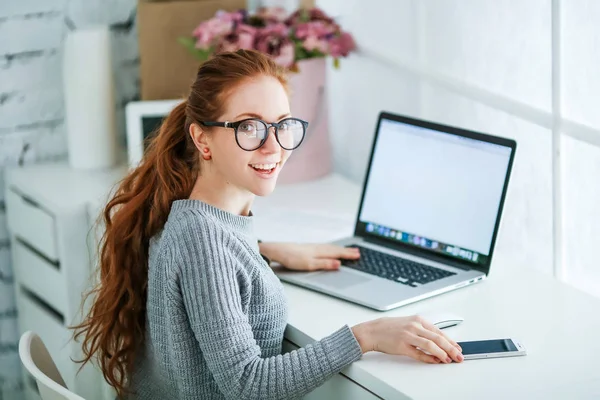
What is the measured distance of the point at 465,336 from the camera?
4.23ft

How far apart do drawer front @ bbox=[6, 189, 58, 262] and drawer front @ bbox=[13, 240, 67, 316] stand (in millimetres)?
30

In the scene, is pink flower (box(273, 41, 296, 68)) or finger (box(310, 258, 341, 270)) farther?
pink flower (box(273, 41, 296, 68))

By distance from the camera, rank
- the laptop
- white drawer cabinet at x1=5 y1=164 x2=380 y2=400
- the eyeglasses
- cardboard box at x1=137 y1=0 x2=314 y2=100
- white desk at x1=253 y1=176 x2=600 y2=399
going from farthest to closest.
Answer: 1. cardboard box at x1=137 y1=0 x2=314 y2=100
2. white drawer cabinet at x1=5 y1=164 x2=380 y2=400
3. the laptop
4. the eyeglasses
5. white desk at x1=253 y1=176 x2=600 y2=399

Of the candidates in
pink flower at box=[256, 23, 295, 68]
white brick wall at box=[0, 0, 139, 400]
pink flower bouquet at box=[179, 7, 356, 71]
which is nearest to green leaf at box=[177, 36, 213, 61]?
pink flower bouquet at box=[179, 7, 356, 71]

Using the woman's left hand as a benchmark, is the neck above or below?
above

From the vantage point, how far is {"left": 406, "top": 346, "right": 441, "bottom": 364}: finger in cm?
120

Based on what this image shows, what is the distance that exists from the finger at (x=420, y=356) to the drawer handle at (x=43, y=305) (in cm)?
113

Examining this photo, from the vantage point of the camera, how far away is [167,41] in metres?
2.24

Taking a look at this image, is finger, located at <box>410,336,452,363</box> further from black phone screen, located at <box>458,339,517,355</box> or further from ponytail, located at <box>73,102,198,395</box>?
ponytail, located at <box>73,102,198,395</box>

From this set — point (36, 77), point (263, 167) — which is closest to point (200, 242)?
point (263, 167)

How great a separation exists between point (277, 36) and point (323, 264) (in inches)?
27.3

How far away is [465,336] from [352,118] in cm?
110

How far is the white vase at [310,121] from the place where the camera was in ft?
6.92

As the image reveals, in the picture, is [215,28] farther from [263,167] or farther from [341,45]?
[263,167]
